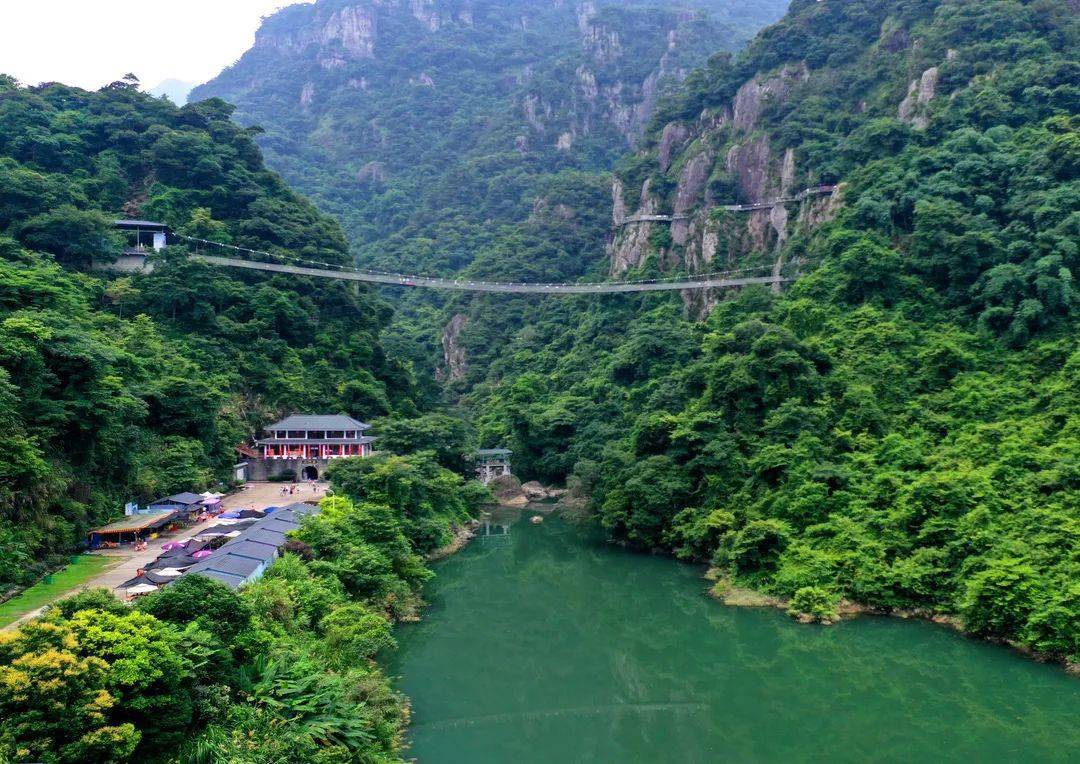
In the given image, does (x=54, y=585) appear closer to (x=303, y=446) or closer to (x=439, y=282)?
(x=303, y=446)

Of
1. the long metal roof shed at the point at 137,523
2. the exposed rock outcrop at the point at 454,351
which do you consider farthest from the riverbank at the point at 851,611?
the exposed rock outcrop at the point at 454,351

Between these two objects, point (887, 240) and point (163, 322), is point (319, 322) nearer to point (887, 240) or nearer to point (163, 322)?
point (163, 322)

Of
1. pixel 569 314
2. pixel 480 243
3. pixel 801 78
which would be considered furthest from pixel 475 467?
pixel 480 243

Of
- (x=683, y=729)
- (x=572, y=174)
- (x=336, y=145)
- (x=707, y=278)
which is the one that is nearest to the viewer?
(x=683, y=729)

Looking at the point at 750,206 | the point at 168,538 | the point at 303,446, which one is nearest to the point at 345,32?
the point at 750,206

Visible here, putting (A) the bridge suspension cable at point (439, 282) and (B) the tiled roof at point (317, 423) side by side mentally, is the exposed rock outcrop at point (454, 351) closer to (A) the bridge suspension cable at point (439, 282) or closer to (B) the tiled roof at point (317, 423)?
(A) the bridge suspension cable at point (439, 282)

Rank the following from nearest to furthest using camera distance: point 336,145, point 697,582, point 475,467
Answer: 1. point 697,582
2. point 475,467
3. point 336,145

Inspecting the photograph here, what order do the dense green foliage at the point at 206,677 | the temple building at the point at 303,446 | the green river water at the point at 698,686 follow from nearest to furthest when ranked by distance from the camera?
the dense green foliage at the point at 206,677, the green river water at the point at 698,686, the temple building at the point at 303,446
